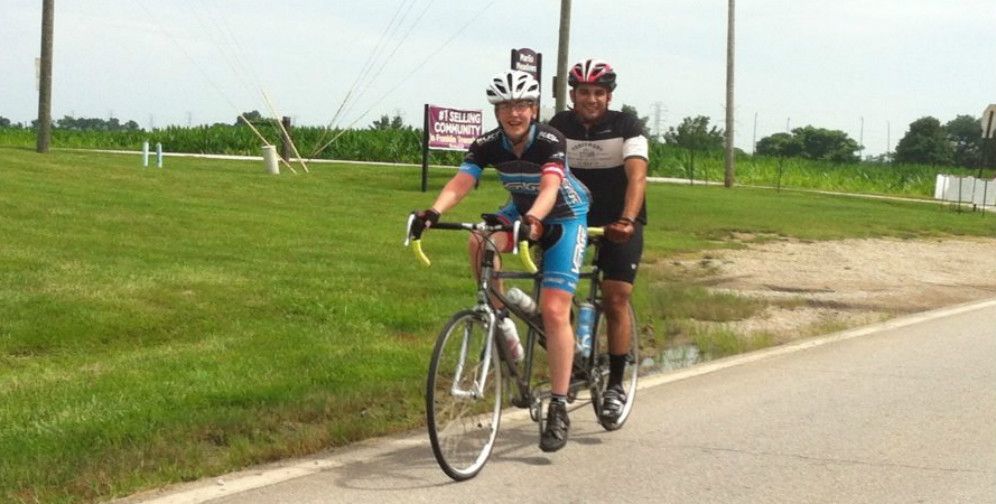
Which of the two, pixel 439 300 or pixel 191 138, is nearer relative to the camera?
pixel 439 300

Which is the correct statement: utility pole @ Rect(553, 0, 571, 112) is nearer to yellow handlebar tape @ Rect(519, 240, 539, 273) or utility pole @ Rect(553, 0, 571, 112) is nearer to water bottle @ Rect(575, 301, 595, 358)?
water bottle @ Rect(575, 301, 595, 358)

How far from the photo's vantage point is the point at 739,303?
14.2 metres

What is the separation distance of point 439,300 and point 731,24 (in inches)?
1532

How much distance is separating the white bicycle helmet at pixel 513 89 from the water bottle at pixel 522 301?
899 millimetres

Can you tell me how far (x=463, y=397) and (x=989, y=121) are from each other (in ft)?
105

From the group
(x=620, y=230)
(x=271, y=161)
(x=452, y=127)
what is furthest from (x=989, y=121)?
(x=620, y=230)

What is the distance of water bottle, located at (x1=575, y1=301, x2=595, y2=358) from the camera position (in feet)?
24.1

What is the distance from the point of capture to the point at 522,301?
661 cm

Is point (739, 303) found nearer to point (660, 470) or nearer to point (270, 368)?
point (270, 368)

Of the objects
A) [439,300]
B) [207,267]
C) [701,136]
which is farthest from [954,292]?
[701,136]

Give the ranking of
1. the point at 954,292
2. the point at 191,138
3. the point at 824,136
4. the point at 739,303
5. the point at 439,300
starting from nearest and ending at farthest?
the point at 439,300 < the point at 739,303 < the point at 954,292 < the point at 191,138 < the point at 824,136

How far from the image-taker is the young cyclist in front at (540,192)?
256 inches

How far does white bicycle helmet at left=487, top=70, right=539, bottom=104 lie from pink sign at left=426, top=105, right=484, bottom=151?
2552 centimetres

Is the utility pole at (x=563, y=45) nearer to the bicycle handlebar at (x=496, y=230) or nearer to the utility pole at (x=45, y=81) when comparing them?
the utility pole at (x=45, y=81)
